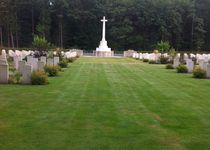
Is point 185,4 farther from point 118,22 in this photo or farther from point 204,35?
point 118,22

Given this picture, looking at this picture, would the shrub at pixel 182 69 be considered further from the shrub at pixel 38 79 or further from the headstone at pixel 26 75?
the headstone at pixel 26 75

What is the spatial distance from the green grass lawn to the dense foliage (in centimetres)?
7596

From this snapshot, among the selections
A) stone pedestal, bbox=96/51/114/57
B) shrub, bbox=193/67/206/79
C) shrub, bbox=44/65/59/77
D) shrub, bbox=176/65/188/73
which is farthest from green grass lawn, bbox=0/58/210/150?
stone pedestal, bbox=96/51/114/57

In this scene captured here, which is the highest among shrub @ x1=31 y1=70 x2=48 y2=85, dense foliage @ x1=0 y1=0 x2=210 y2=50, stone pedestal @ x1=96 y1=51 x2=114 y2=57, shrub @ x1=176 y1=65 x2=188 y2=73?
dense foliage @ x1=0 y1=0 x2=210 y2=50

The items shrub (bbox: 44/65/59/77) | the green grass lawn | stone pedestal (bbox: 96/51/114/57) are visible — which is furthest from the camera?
stone pedestal (bbox: 96/51/114/57)

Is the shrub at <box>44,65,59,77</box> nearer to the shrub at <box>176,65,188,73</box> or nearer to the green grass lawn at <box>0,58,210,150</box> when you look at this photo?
the green grass lawn at <box>0,58,210,150</box>

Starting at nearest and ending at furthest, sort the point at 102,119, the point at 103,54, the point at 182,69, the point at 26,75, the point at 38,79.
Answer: the point at 102,119 < the point at 38,79 < the point at 26,75 < the point at 182,69 < the point at 103,54

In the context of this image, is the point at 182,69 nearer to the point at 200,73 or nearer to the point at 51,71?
the point at 200,73

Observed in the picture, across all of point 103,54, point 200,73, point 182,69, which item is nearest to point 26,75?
point 200,73

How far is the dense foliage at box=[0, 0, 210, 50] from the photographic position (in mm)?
91688

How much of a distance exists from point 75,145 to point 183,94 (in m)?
8.76

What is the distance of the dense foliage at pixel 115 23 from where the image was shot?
91688 mm

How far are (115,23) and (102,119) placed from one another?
3292 inches

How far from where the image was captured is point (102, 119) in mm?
10492
